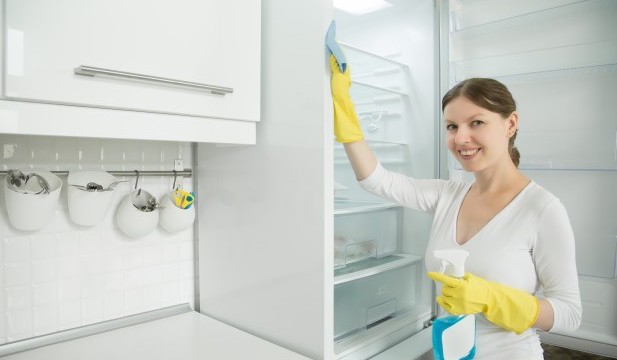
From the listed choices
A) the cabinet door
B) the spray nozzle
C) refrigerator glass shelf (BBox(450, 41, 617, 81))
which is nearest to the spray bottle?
the spray nozzle

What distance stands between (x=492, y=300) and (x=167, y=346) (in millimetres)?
869

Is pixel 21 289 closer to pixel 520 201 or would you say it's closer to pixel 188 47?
pixel 188 47

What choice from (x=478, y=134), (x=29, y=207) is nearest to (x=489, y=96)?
(x=478, y=134)

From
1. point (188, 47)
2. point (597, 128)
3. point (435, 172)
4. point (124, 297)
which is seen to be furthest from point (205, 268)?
point (597, 128)

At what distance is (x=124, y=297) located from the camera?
1.34 m

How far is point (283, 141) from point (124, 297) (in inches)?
28.9

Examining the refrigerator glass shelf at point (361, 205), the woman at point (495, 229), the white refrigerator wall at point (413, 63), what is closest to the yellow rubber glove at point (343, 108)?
the woman at point (495, 229)

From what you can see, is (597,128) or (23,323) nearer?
(23,323)

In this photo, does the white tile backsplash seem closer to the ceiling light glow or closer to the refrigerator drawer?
the refrigerator drawer

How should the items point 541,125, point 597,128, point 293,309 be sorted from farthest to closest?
point 541,125 < point 597,128 < point 293,309

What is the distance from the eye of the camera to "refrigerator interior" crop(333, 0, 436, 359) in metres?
1.55

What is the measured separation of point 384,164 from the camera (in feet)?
5.53

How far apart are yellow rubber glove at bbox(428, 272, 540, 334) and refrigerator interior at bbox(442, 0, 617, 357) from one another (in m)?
0.47

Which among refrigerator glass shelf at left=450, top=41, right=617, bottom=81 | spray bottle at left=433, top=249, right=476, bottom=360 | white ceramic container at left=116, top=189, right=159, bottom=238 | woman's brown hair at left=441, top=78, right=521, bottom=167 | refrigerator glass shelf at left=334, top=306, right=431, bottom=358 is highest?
refrigerator glass shelf at left=450, top=41, right=617, bottom=81
